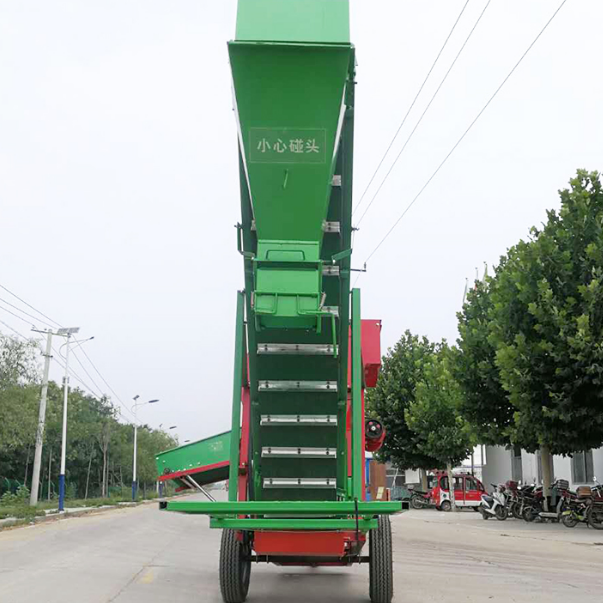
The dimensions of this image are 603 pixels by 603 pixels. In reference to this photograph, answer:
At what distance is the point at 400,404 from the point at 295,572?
29948 mm

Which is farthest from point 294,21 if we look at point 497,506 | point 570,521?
point 497,506

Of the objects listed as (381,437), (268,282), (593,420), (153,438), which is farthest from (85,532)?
(153,438)

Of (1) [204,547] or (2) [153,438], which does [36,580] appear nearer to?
(1) [204,547]

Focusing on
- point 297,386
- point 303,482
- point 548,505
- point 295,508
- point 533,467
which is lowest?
point 548,505

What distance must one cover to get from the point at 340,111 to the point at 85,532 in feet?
61.8

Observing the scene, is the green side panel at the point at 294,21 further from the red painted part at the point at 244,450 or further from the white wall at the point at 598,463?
the white wall at the point at 598,463

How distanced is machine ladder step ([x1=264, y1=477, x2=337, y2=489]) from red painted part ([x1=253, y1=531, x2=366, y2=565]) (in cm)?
44

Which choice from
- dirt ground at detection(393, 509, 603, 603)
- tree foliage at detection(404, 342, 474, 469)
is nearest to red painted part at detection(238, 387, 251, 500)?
dirt ground at detection(393, 509, 603, 603)

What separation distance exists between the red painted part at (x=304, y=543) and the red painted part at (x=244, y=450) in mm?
482

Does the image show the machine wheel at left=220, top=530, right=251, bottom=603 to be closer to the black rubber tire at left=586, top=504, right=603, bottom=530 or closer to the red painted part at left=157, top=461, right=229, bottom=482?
the red painted part at left=157, top=461, right=229, bottom=482

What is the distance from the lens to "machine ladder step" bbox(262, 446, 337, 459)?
24.9 feet

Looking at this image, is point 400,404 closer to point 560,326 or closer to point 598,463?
point 598,463

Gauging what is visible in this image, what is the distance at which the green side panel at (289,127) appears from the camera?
6.74 meters

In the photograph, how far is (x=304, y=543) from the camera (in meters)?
7.59
